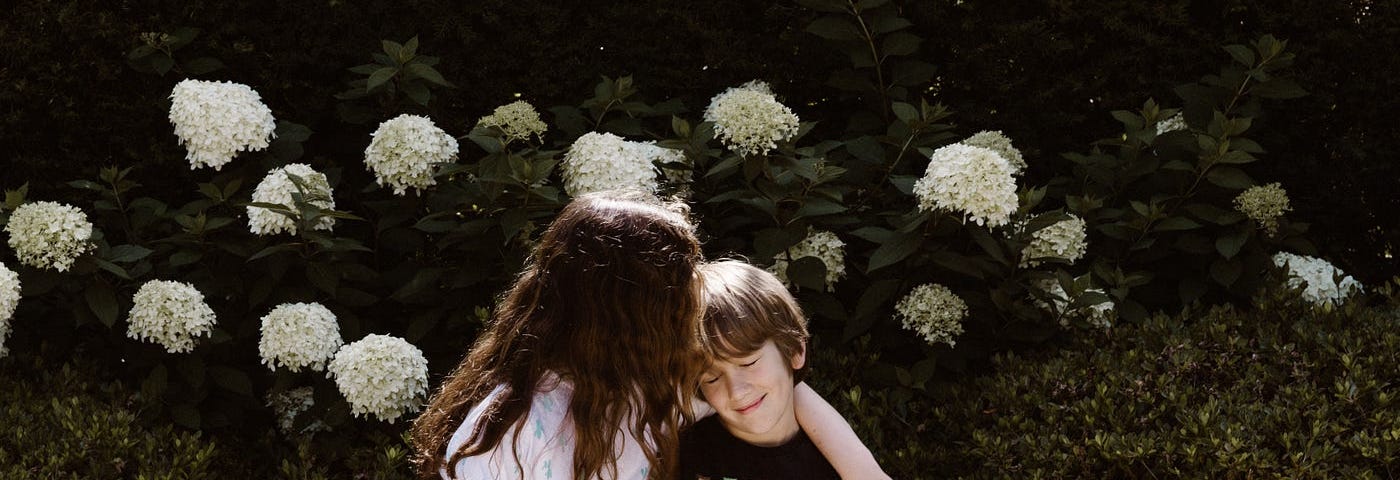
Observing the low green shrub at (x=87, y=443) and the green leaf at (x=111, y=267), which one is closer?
the low green shrub at (x=87, y=443)

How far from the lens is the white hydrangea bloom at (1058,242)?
3502mm

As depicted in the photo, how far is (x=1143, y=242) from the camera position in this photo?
3.64m

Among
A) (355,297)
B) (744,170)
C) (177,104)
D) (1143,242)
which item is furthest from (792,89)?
(177,104)

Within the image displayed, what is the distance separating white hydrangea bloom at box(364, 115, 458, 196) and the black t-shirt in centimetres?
138

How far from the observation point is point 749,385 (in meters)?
2.32

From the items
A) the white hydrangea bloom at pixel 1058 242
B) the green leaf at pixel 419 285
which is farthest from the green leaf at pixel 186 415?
the white hydrangea bloom at pixel 1058 242

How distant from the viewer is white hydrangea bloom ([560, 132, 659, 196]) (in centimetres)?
338

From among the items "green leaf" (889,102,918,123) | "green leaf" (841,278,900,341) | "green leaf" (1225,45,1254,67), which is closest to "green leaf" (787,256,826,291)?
"green leaf" (841,278,900,341)

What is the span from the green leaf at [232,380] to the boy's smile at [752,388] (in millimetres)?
1647

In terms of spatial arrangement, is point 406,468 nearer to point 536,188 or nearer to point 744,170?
point 536,188

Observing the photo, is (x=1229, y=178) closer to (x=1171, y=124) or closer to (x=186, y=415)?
(x=1171, y=124)

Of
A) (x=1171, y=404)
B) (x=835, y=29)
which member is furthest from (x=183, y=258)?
(x=1171, y=404)

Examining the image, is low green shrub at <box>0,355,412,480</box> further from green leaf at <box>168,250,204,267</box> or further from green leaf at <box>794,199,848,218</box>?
green leaf at <box>794,199,848,218</box>

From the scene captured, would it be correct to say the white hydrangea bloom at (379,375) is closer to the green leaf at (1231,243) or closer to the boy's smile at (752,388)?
the boy's smile at (752,388)
